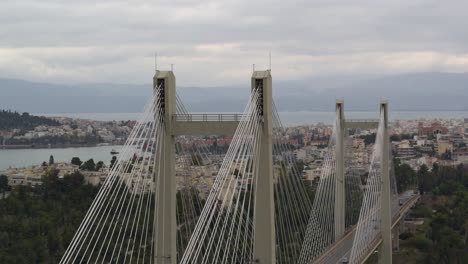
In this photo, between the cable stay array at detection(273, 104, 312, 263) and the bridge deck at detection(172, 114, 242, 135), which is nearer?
the bridge deck at detection(172, 114, 242, 135)

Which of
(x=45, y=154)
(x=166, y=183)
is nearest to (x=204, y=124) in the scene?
(x=166, y=183)

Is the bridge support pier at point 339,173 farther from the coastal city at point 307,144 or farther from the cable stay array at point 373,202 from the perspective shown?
the coastal city at point 307,144

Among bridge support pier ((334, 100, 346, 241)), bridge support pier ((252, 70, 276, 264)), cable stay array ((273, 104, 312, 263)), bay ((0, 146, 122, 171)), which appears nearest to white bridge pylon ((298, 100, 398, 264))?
bridge support pier ((334, 100, 346, 241))

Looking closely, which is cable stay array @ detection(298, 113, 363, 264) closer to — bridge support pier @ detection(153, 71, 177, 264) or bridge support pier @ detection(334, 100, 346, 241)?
bridge support pier @ detection(334, 100, 346, 241)

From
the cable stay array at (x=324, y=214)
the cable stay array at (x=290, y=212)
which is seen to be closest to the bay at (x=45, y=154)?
the cable stay array at (x=324, y=214)

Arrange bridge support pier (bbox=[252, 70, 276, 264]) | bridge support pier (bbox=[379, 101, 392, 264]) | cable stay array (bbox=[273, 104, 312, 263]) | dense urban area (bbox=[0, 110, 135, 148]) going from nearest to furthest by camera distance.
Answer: bridge support pier (bbox=[252, 70, 276, 264]) → cable stay array (bbox=[273, 104, 312, 263]) → bridge support pier (bbox=[379, 101, 392, 264]) → dense urban area (bbox=[0, 110, 135, 148])
